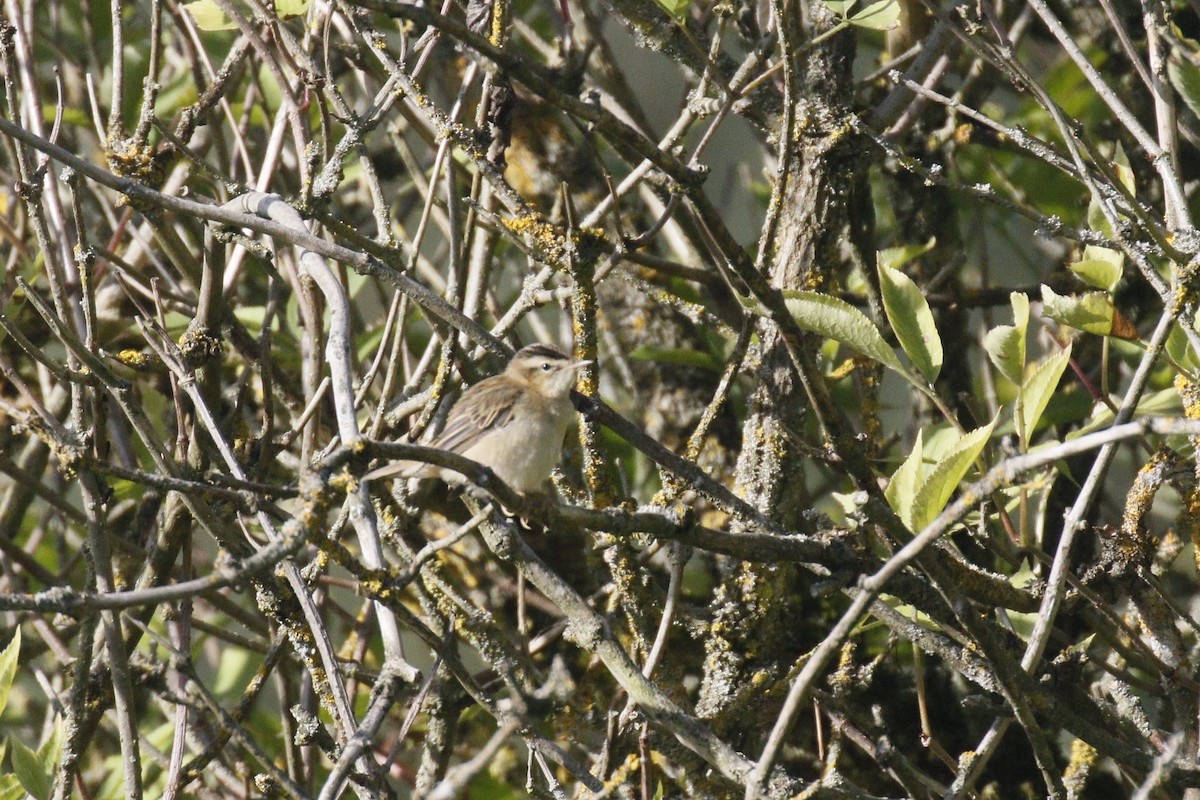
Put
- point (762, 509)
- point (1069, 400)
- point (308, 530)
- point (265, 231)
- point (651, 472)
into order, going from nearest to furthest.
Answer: point (308, 530)
point (265, 231)
point (762, 509)
point (1069, 400)
point (651, 472)

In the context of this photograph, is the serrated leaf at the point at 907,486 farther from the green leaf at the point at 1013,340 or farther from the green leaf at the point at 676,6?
the green leaf at the point at 676,6

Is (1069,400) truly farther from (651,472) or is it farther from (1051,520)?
(651,472)

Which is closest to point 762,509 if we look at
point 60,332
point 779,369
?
point 779,369

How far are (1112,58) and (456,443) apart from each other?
260 cm

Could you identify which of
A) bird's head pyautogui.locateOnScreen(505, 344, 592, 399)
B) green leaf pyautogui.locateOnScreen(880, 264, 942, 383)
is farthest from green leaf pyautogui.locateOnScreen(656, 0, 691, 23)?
bird's head pyautogui.locateOnScreen(505, 344, 592, 399)

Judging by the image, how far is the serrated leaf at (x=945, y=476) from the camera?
2.21 meters

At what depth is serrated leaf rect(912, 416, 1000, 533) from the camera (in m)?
2.21

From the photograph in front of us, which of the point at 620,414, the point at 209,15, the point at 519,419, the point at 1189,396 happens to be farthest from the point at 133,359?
the point at 1189,396

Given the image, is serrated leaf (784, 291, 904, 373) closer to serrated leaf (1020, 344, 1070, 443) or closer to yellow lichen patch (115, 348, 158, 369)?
serrated leaf (1020, 344, 1070, 443)

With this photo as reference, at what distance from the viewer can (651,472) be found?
4.27 metres

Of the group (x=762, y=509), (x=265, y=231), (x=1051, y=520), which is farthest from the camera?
(x=1051, y=520)

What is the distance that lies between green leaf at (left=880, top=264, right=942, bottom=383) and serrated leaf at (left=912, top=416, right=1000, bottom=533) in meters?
0.19

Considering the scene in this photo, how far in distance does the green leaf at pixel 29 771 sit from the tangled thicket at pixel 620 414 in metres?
0.01

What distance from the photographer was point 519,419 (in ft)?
12.7
